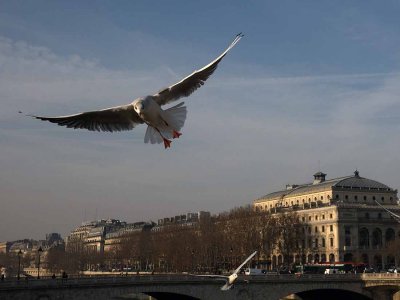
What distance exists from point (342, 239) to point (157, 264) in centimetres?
3223

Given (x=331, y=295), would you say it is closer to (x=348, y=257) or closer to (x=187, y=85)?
(x=348, y=257)

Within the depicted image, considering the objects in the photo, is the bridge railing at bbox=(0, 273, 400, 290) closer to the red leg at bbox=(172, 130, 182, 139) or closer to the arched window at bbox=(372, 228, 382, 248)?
the red leg at bbox=(172, 130, 182, 139)

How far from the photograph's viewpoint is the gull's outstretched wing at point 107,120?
10.9 m

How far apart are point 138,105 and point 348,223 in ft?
342

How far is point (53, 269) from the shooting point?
16112 centimetres

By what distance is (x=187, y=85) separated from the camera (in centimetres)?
1127

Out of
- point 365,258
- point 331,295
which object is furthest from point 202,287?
point 365,258

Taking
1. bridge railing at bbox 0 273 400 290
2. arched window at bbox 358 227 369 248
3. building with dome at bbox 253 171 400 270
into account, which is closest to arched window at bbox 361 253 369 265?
building with dome at bbox 253 171 400 270

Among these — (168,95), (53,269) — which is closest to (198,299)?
(168,95)

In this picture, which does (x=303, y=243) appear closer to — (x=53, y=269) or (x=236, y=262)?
(x=236, y=262)

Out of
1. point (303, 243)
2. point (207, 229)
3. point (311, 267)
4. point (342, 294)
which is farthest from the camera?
point (303, 243)

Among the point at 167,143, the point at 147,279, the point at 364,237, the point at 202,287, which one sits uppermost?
the point at 364,237

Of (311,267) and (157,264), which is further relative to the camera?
(157,264)

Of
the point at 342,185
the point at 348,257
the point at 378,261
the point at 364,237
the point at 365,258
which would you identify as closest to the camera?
the point at 348,257
